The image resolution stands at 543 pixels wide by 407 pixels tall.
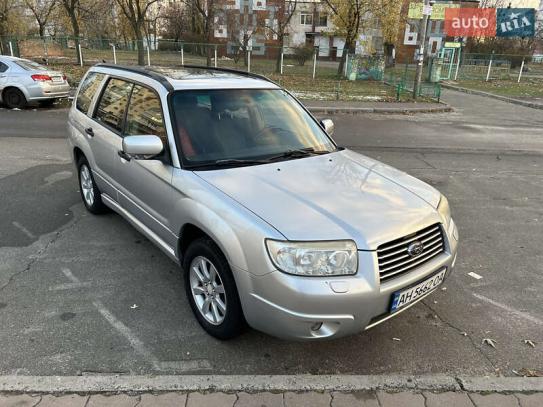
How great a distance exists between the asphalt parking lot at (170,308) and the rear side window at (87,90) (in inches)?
49.9

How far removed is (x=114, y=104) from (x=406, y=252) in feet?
10.5

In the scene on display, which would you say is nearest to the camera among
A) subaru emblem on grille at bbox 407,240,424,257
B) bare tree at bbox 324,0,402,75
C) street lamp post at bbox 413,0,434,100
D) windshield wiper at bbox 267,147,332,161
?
subaru emblem on grille at bbox 407,240,424,257

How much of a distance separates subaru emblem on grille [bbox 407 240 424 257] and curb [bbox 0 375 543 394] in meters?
0.79

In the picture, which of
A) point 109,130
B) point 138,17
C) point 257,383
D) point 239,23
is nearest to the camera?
point 257,383

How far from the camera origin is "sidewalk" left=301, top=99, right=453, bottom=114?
15.0m

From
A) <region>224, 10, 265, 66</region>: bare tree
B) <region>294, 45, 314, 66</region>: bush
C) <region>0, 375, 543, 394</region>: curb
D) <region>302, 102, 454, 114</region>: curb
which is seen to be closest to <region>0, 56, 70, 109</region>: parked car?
<region>302, 102, 454, 114</region>: curb

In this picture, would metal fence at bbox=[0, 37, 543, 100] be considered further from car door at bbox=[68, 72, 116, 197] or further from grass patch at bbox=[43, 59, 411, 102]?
car door at bbox=[68, 72, 116, 197]

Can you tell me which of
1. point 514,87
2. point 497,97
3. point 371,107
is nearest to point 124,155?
point 371,107

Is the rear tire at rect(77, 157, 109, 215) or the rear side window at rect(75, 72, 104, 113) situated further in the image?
the rear tire at rect(77, 157, 109, 215)

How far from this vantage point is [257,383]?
8.65 ft

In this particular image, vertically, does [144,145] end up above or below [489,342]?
above

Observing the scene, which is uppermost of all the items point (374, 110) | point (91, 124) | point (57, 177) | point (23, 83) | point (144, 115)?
point (144, 115)

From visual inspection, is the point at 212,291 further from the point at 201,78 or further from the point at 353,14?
the point at 353,14

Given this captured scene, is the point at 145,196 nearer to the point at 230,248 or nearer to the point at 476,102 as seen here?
the point at 230,248
